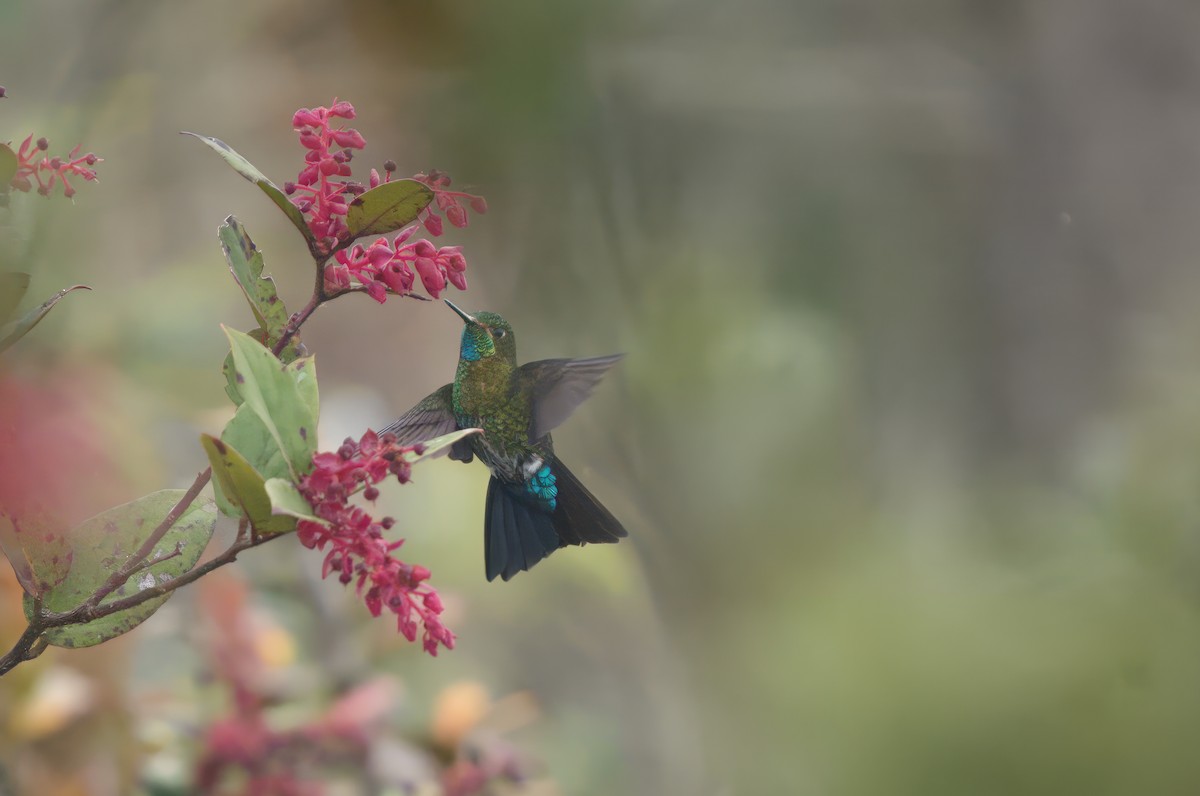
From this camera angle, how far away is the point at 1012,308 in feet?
5.91

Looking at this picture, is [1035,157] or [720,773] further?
[1035,157]

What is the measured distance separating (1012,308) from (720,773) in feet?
2.98

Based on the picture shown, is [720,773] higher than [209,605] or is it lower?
higher

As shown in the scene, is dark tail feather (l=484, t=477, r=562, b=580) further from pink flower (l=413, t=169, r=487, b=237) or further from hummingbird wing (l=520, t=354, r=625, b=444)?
pink flower (l=413, t=169, r=487, b=237)

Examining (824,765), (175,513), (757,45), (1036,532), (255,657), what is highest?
(757,45)

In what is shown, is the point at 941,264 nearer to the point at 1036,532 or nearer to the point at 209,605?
the point at 1036,532

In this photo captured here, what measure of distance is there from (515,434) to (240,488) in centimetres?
21

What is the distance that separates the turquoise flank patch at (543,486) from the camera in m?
0.44

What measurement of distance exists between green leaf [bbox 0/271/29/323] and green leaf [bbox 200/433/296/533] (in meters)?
0.07

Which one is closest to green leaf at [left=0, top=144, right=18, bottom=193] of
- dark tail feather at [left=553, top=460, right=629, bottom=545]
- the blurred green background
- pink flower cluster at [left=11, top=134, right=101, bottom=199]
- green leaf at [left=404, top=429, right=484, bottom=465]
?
pink flower cluster at [left=11, top=134, right=101, bottom=199]

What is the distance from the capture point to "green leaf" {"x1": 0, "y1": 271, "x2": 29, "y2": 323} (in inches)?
10.2

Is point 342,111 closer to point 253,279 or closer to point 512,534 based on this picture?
point 253,279

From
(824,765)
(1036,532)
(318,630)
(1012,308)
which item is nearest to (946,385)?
(1012,308)

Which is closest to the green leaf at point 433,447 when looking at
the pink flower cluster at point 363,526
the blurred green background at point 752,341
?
the pink flower cluster at point 363,526
